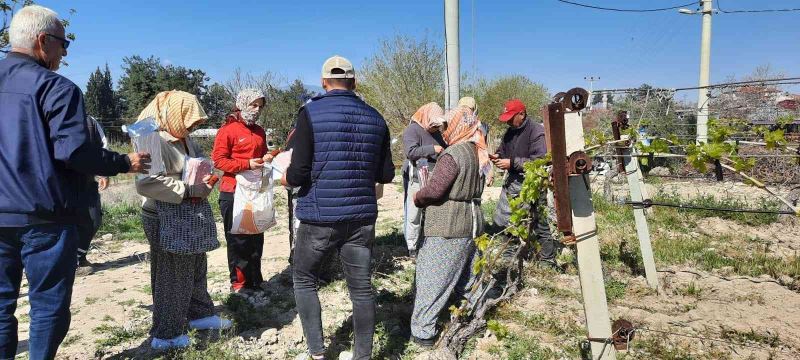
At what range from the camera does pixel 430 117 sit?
4.44 meters

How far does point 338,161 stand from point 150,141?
1063 millimetres

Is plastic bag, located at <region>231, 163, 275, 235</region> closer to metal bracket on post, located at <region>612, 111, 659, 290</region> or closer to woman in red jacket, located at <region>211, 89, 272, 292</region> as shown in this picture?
woman in red jacket, located at <region>211, 89, 272, 292</region>

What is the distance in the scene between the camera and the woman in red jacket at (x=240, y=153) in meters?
3.78

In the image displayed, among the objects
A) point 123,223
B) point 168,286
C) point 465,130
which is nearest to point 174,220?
point 168,286

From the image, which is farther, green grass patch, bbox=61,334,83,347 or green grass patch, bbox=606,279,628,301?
green grass patch, bbox=606,279,628,301

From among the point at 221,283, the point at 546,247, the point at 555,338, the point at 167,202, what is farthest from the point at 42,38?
the point at 546,247

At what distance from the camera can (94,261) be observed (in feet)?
17.7

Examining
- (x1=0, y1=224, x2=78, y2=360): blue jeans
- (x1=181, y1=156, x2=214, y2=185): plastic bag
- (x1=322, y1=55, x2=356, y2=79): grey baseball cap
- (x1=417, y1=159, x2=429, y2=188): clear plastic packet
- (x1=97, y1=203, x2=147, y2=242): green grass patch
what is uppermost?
(x1=322, y1=55, x2=356, y2=79): grey baseball cap

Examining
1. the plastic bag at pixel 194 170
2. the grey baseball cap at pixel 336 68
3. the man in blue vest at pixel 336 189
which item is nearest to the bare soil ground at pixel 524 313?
the man in blue vest at pixel 336 189

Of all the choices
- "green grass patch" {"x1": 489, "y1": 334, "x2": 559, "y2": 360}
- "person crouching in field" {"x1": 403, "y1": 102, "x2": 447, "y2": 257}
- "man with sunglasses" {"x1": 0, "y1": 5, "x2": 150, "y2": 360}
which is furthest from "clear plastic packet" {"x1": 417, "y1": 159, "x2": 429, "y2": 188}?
"man with sunglasses" {"x1": 0, "y1": 5, "x2": 150, "y2": 360}

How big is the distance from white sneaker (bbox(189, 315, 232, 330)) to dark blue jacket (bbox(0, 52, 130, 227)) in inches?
55.4

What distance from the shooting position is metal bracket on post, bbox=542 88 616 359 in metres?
2.03

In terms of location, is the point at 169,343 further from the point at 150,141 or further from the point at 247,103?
the point at 247,103

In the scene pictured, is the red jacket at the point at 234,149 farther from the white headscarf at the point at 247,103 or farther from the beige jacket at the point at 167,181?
the beige jacket at the point at 167,181
